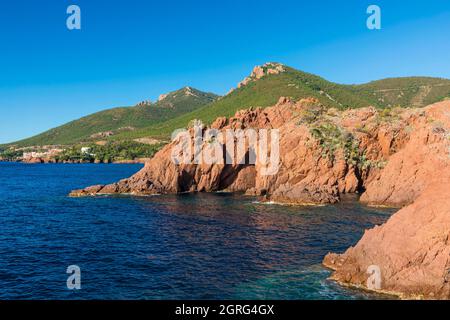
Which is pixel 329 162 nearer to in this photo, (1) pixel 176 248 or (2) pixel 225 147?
(2) pixel 225 147

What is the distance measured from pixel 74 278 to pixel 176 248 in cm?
1455

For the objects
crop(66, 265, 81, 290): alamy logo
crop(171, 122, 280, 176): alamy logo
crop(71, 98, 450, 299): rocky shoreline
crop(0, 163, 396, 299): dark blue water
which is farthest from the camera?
crop(171, 122, 280, 176): alamy logo

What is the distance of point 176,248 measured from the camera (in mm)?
50031

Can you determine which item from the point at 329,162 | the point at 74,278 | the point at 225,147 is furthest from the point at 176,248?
the point at 225,147

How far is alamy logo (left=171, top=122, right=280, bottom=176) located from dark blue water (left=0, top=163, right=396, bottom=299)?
21.9 metres

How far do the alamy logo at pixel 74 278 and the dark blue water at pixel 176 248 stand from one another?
24.2 inches

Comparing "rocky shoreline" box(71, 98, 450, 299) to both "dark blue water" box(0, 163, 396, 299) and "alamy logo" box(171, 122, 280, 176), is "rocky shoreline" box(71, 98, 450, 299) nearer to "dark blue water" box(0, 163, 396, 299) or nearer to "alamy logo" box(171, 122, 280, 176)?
"alamy logo" box(171, 122, 280, 176)

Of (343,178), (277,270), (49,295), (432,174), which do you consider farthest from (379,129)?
(49,295)

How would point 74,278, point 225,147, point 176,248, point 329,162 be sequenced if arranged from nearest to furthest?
point 74,278, point 176,248, point 329,162, point 225,147

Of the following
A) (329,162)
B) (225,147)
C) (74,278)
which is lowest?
(74,278)

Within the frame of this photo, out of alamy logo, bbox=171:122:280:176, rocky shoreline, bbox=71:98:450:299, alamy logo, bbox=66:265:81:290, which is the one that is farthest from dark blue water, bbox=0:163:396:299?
alamy logo, bbox=171:122:280:176

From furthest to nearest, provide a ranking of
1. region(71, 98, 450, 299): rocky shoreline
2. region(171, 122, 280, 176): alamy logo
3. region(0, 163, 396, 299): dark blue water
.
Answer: region(171, 122, 280, 176): alamy logo
region(71, 98, 450, 299): rocky shoreline
region(0, 163, 396, 299): dark blue water

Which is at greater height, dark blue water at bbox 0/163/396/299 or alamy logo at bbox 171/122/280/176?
alamy logo at bbox 171/122/280/176

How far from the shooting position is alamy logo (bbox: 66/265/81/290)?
36.7 meters
